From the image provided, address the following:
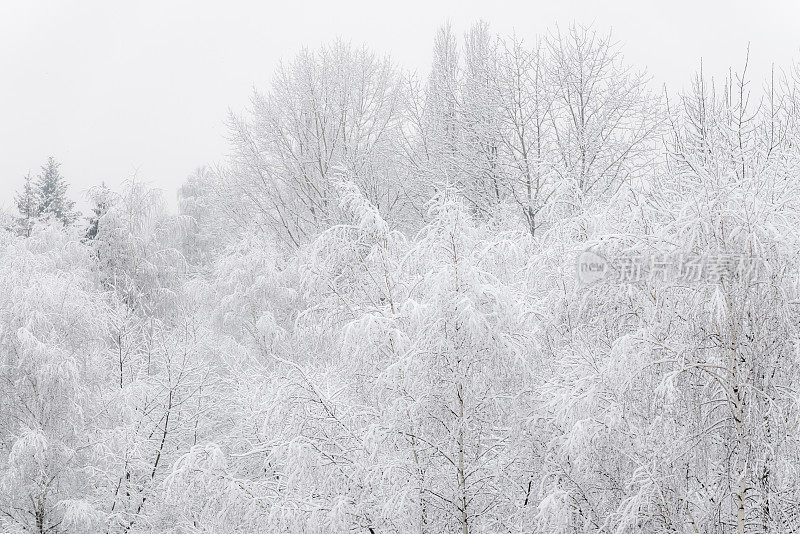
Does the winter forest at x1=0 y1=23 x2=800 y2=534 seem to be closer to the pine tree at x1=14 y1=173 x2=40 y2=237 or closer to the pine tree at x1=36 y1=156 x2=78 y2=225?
the pine tree at x1=14 y1=173 x2=40 y2=237

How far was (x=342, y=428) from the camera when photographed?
6.82 m

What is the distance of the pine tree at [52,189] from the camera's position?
156 feet

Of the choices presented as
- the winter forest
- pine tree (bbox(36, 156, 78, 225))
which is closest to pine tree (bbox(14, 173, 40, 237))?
pine tree (bbox(36, 156, 78, 225))

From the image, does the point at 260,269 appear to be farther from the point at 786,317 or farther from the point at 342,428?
the point at 786,317

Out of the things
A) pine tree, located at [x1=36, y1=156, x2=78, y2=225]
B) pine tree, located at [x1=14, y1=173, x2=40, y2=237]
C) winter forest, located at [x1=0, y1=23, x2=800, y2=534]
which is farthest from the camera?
pine tree, located at [x1=36, y1=156, x2=78, y2=225]

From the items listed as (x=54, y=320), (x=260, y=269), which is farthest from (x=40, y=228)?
(x=54, y=320)

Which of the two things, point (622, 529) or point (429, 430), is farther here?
point (429, 430)

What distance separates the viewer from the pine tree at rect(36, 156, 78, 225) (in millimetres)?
47438

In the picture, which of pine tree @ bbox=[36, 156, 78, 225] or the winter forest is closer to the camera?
the winter forest

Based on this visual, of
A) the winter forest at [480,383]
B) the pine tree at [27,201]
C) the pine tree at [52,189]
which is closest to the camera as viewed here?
the winter forest at [480,383]

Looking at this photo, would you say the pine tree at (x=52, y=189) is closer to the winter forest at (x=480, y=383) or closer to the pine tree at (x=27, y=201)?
the pine tree at (x=27, y=201)

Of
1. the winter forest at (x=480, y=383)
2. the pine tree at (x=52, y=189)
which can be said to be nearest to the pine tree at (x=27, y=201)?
the pine tree at (x=52, y=189)

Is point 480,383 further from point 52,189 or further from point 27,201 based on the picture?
point 52,189

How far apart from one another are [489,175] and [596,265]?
11.2 meters
